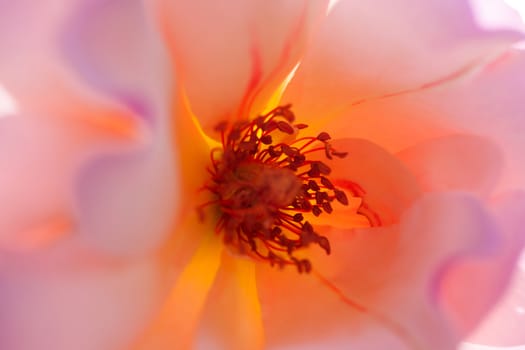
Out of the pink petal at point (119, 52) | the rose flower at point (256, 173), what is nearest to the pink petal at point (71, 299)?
the rose flower at point (256, 173)

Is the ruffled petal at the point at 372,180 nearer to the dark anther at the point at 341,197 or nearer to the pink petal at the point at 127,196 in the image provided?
the dark anther at the point at 341,197

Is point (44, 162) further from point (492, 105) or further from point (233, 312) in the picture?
point (492, 105)

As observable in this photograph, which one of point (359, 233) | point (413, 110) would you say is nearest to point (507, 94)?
point (413, 110)

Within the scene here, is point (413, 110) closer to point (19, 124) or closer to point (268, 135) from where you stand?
point (268, 135)

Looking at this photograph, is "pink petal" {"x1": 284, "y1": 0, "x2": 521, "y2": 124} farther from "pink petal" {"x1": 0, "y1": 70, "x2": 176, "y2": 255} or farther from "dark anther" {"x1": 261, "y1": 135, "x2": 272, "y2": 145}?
"pink petal" {"x1": 0, "y1": 70, "x2": 176, "y2": 255}

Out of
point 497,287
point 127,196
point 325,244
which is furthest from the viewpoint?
point 325,244

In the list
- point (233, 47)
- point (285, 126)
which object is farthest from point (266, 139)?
point (233, 47)
